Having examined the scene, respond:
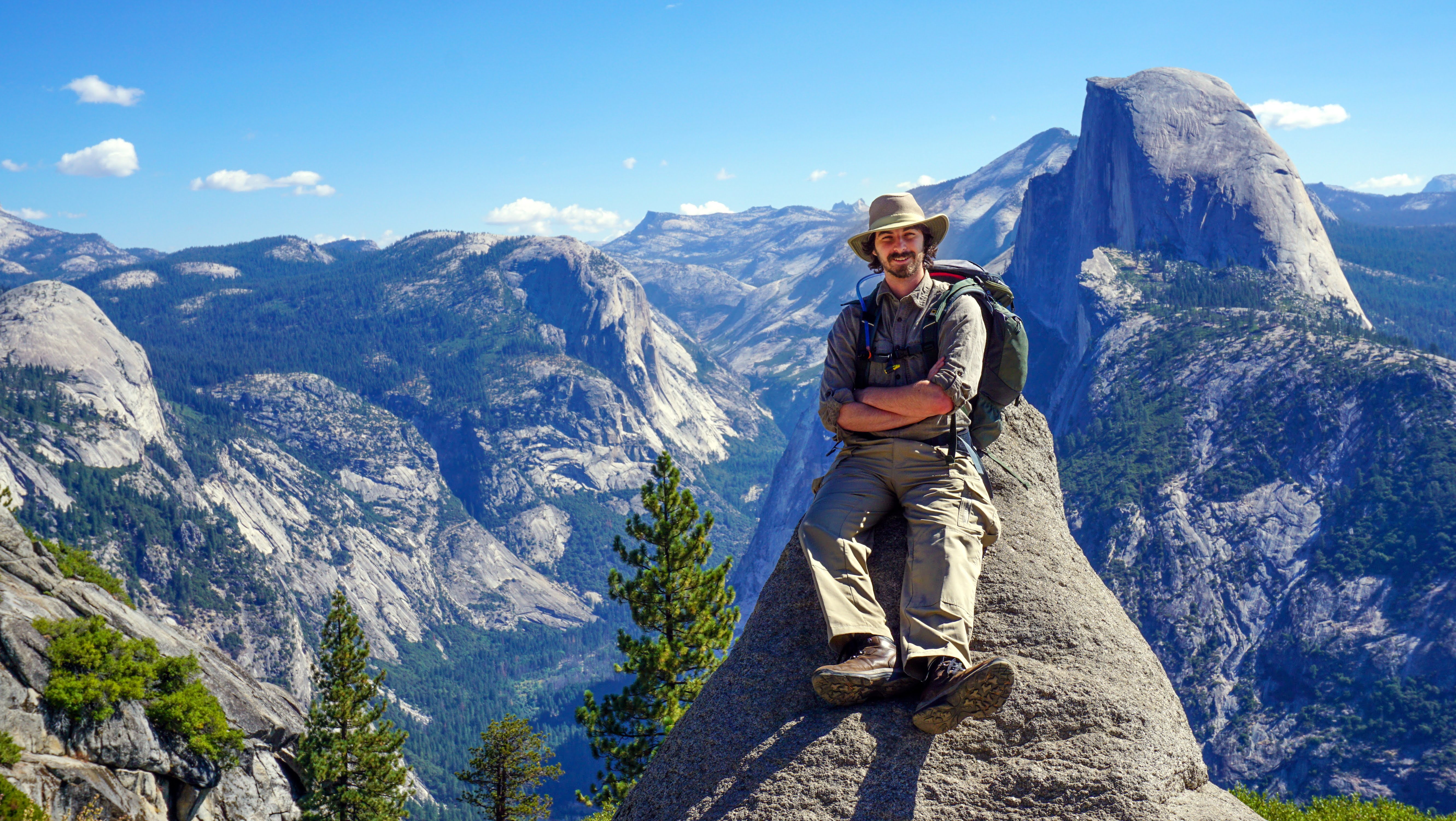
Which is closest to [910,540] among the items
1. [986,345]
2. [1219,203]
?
[986,345]

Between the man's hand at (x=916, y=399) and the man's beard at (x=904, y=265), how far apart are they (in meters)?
0.75

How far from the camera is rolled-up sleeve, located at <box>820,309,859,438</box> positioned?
732cm

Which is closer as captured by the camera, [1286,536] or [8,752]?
[8,752]

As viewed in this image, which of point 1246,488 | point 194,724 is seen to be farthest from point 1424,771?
point 194,724

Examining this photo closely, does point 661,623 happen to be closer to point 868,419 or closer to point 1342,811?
point 1342,811

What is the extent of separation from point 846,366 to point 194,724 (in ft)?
120

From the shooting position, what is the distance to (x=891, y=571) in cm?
A: 713

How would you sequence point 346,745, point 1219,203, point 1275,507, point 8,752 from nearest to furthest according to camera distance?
point 8,752, point 346,745, point 1275,507, point 1219,203

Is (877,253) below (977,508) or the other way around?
the other way around

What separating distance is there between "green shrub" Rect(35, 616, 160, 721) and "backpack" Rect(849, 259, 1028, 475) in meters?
32.2

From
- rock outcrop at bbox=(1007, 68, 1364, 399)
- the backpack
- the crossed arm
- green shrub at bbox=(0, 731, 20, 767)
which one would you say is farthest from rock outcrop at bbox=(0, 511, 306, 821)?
rock outcrop at bbox=(1007, 68, 1364, 399)

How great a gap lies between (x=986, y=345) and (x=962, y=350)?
0.79 metres

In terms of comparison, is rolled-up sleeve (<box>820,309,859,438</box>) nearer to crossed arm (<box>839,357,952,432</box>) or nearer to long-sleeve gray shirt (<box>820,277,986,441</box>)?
long-sleeve gray shirt (<box>820,277,986,441</box>)

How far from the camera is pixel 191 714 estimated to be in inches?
1369
